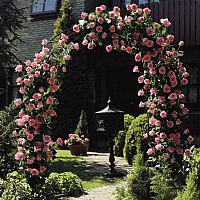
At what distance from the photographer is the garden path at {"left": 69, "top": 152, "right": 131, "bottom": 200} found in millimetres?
7690

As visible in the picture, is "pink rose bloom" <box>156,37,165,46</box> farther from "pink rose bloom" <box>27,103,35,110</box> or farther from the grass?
the grass

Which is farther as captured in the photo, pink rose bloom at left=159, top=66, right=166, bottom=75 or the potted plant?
the potted plant

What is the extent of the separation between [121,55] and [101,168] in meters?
5.18

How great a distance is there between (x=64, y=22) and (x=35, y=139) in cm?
962

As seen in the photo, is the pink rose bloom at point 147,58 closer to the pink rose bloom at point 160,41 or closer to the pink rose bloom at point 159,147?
the pink rose bloom at point 160,41

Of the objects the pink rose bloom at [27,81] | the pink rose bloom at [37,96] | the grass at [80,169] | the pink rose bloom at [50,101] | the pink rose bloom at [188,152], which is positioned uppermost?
the pink rose bloom at [27,81]

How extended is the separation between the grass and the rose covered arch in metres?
1.99

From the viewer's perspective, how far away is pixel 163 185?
612 cm

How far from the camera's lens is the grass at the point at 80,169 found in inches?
362

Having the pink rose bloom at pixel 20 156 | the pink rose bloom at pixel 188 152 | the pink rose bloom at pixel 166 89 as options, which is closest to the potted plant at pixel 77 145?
the pink rose bloom at pixel 20 156

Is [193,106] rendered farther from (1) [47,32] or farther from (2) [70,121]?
(1) [47,32]

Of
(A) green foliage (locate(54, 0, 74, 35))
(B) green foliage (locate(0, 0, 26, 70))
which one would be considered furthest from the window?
(B) green foliage (locate(0, 0, 26, 70))

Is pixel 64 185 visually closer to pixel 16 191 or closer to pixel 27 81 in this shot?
pixel 16 191

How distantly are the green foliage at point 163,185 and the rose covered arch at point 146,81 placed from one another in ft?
1.37
